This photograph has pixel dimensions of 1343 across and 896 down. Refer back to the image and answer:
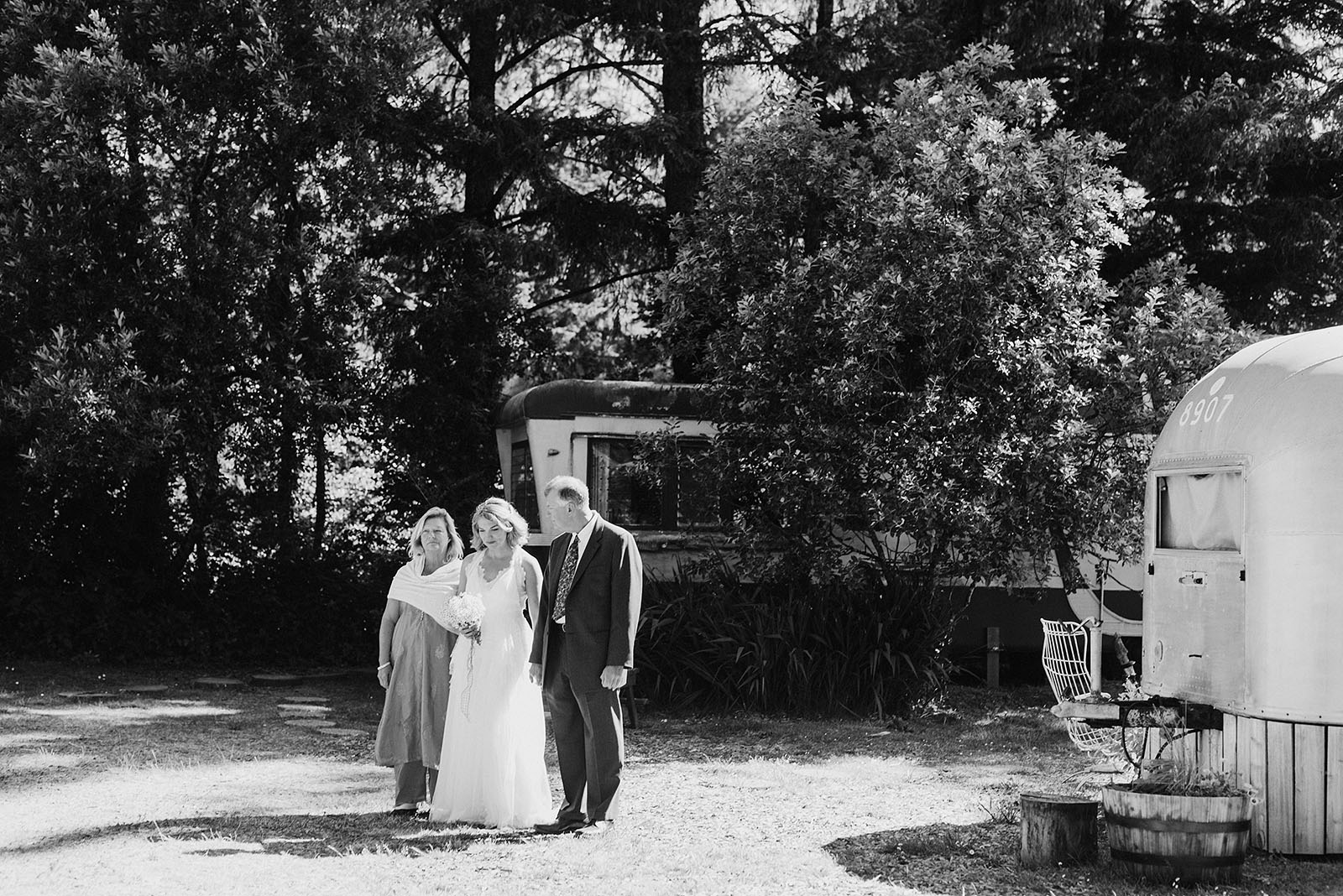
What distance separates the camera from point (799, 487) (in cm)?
1141

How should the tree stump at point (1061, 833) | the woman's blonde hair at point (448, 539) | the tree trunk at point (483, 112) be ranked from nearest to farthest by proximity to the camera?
the tree stump at point (1061, 833) → the woman's blonde hair at point (448, 539) → the tree trunk at point (483, 112)

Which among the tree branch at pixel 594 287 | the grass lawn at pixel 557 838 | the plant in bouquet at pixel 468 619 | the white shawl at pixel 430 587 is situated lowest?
the grass lawn at pixel 557 838

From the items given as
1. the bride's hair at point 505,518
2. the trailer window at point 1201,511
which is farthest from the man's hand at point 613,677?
the trailer window at point 1201,511

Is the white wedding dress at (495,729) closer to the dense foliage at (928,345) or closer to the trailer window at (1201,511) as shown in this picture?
the trailer window at (1201,511)

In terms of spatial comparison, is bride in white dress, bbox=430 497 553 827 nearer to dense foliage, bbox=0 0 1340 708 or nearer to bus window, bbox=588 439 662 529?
dense foliage, bbox=0 0 1340 708

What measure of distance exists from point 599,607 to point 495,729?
0.81 m

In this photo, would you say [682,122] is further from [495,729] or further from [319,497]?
[495,729]

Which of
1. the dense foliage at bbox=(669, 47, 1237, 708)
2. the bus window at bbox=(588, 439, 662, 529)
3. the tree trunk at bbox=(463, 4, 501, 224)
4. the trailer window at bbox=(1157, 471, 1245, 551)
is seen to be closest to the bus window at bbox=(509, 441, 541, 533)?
the bus window at bbox=(588, 439, 662, 529)

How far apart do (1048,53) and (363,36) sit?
8.14 metres

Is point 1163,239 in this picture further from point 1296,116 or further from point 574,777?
point 574,777

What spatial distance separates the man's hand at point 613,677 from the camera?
22.4 ft

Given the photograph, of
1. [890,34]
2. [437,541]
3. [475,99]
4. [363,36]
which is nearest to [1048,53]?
[890,34]

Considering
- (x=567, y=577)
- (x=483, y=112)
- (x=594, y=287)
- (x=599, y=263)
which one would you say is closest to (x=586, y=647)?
(x=567, y=577)

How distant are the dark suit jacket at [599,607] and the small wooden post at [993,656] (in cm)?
712
